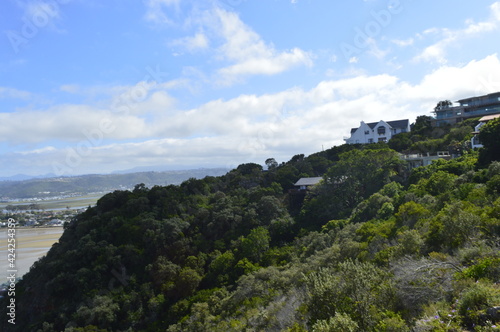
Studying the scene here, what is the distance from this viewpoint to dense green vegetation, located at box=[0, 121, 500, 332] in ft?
26.9

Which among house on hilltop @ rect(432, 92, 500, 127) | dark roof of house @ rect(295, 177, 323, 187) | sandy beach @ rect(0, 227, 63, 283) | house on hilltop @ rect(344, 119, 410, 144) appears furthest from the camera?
house on hilltop @ rect(344, 119, 410, 144)

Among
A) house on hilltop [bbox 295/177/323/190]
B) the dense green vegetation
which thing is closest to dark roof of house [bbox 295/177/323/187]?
house on hilltop [bbox 295/177/323/190]

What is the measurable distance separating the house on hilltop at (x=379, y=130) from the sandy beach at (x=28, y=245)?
5024cm

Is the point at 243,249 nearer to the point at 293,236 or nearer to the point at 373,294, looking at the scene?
the point at 293,236

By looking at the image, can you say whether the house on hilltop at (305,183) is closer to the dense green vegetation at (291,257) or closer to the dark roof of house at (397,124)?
the dense green vegetation at (291,257)

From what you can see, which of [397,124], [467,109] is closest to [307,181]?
[397,124]

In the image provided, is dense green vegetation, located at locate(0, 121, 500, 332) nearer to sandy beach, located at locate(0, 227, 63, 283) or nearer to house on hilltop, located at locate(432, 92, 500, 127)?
house on hilltop, located at locate(432, 92, 500, 127)

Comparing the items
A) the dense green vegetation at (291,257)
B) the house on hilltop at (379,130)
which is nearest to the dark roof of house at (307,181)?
the dense green vegetation at (291,257)

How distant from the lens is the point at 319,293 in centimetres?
857

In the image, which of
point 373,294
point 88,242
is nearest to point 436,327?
point 373,294

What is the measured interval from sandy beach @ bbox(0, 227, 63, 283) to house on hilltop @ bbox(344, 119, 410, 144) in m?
50.2

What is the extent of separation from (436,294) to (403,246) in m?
4.02

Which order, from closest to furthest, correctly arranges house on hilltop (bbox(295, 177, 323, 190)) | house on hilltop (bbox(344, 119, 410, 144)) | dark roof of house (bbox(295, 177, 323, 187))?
house on hilltop (bbox(295, 177, 323, 190)) → dark roof of house (bbox(295, 177, 323, 187)) → house on hilltop (bbox(344, 119, 410, 144))

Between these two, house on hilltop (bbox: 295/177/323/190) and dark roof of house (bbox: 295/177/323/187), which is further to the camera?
dark roof of house (bbox: 295/177/323/187)
